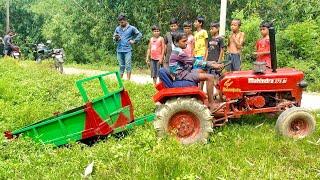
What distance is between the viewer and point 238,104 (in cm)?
746

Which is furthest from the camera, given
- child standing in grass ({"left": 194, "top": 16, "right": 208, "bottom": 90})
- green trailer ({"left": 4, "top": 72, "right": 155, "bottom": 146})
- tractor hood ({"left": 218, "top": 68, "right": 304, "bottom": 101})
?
child standing in grass ({"left": 194, "top": 16, "right": 208, "bottom": 90})

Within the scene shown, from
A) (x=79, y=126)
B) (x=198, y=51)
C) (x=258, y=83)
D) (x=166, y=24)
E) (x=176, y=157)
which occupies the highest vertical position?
(x=166, y=24)

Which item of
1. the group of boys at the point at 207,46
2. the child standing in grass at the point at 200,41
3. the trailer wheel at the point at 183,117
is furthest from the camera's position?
the child standing in grass at the point at 200,41

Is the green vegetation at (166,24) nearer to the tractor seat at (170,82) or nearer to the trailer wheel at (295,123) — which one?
the trailer wheel at (295,123)

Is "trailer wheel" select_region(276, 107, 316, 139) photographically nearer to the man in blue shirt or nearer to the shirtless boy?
the shirtless boy

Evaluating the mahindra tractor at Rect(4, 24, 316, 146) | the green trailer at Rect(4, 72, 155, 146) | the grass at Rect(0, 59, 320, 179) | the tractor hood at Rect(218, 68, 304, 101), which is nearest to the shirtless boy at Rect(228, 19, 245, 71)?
the grass at Rect(0, 59, 320, 179)

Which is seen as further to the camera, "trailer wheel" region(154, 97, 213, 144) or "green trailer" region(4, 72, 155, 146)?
"green trailer" region(4, 72, 155, 146)

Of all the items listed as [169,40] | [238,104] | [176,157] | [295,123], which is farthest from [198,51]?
[176,157]

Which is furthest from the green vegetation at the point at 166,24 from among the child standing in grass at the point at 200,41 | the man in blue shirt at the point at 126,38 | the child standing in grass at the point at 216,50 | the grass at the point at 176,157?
the grass at the point at 176,157

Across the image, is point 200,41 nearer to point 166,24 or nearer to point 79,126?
point 79,126

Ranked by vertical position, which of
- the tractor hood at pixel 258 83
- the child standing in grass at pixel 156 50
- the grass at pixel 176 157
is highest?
the child standing in grass at pixel 156 50

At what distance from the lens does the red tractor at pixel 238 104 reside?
271 inches

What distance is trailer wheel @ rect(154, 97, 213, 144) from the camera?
6.83 meters

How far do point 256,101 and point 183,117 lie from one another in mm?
1206
